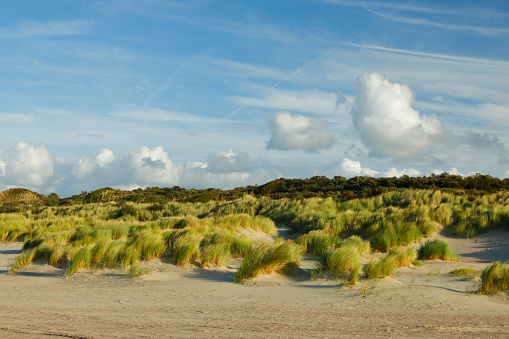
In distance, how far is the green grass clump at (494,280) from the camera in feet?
21.2

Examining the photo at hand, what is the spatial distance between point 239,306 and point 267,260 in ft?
7.04

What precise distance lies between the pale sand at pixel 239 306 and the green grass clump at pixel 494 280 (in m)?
0.23

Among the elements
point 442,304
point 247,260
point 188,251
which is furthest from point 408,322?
point 188,251

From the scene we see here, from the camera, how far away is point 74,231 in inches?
591

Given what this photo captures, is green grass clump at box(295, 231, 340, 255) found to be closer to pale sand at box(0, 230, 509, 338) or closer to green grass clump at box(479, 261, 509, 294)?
pale sand at box(0, 230, 509, 338)

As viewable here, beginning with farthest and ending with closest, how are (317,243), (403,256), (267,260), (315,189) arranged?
(315,189)
(317,243)
(403,256)
(267,260)

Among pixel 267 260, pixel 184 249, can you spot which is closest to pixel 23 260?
pixel 184 249

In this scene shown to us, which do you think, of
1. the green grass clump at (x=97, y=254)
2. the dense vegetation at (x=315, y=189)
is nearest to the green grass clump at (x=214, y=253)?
the green grass clump at (x=97, y=254)

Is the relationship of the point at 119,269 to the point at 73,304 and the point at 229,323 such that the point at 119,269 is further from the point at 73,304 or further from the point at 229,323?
the point at 229,323

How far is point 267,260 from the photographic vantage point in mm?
8109

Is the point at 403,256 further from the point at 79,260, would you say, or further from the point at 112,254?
the point at 79,260

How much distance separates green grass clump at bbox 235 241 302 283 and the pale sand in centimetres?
18

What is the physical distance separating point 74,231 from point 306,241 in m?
8.08

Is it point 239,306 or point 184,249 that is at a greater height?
point 184,249
